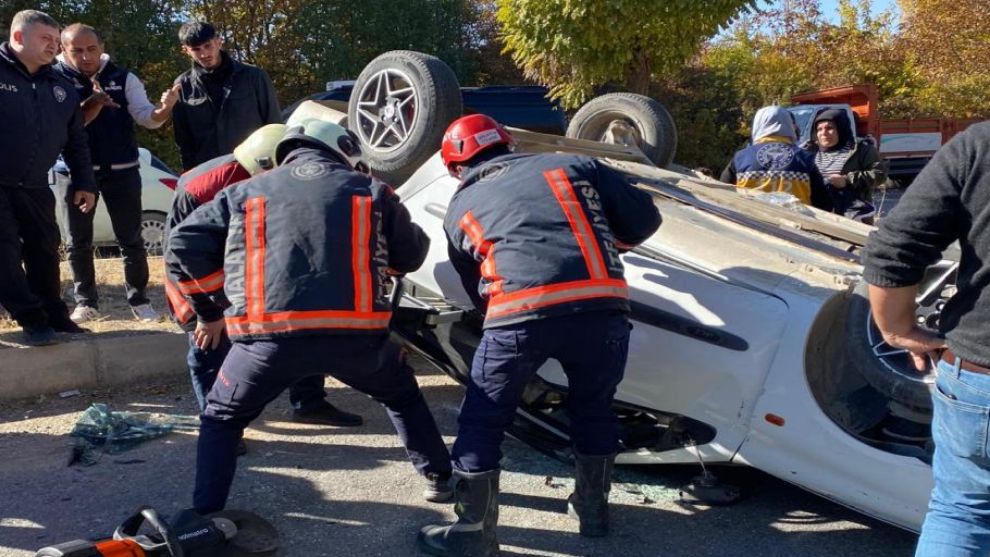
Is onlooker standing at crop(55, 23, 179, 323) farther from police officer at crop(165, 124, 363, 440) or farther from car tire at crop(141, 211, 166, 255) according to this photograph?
car tire at crop(141, 211, 166, 255)

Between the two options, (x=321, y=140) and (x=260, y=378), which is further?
(x=321, y=140)

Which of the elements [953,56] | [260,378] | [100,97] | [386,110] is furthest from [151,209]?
[953,56]

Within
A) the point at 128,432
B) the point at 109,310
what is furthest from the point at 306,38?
the point at 128,432

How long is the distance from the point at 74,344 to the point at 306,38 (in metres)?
14.8

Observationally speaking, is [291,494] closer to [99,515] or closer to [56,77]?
[99,515]

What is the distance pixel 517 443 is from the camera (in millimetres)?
4375

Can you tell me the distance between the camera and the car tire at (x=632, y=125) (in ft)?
19.5

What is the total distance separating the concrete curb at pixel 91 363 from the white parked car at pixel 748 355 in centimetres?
169

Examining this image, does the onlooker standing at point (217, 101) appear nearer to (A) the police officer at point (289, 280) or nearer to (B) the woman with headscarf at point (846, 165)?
(A) the police officer at point (289, 280)

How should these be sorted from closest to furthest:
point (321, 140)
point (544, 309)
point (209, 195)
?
1. point (544, 309)
2. point (321, 140)
3. point (209, 195)

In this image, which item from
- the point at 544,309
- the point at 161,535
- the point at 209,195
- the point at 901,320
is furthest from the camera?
the point at 209,195

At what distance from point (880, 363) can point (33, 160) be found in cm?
417

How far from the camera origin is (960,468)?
2.24 meters

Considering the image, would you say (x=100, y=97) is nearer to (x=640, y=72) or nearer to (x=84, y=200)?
(x=84, y=200)
